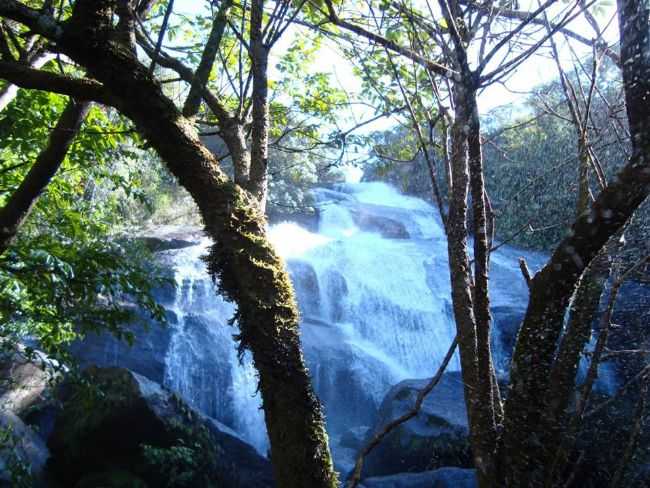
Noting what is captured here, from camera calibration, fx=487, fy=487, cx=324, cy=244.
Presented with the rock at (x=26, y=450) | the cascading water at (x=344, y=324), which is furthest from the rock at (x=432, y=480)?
the cascading water at (x=344, y=324)

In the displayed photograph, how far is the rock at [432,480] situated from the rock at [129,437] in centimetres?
162

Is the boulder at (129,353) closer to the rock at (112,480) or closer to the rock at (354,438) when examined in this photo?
the rock at (112,480)

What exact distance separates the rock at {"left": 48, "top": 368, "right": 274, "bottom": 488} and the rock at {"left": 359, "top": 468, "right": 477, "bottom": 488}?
5.33 ft

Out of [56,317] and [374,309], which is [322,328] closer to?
[374,309]

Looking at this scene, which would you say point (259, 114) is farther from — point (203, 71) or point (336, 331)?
point (336, 331)

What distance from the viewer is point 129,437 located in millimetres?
6809

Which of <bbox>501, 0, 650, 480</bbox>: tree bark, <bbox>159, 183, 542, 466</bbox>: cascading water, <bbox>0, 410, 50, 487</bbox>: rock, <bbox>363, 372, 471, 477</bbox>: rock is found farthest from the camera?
<bbox>159, 183, 542, 466</bbox>: cascading water

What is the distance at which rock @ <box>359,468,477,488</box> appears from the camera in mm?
5863

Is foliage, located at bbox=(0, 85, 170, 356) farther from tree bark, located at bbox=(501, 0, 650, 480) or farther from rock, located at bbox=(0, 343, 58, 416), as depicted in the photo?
rock, located at bbox=(0, 343, 58, 416)

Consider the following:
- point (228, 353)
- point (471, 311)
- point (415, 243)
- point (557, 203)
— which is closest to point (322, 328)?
point (228, 353)

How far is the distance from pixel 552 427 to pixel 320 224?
19441 millimetres

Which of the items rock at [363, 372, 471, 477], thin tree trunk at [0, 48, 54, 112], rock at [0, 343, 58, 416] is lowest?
rock at [363, 372, 471, 477]

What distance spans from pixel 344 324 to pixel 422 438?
5.95 meters

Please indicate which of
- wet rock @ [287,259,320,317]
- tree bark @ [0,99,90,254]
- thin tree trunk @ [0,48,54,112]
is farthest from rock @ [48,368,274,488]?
wet rock @ [287,259,320,317]
